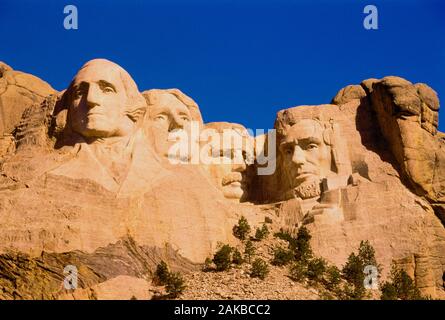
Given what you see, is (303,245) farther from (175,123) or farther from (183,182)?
(175,123)

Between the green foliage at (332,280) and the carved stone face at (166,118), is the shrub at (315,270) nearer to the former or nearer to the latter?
the green foliage at (332,280)

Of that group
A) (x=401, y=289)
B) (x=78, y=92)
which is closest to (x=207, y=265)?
(x=401, y=289)

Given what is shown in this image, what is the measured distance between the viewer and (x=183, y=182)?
92.8 feet

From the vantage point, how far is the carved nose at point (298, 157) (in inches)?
1280

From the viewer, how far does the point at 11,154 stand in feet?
96.9

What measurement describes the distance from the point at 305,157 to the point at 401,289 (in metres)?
6.42

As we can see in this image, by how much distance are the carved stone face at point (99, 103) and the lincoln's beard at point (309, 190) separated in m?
5.87

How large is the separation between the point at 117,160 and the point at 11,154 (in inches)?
126
